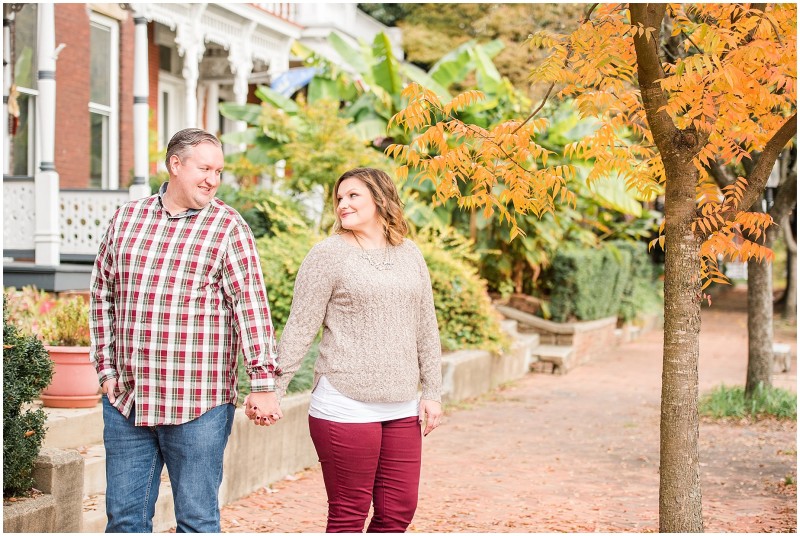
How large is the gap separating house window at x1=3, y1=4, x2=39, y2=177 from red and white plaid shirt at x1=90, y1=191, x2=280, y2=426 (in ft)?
34.6

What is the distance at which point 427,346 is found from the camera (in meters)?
4.30

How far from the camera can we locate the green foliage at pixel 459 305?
12.1m

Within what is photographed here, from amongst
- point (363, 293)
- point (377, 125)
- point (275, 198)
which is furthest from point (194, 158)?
point (377, 125)

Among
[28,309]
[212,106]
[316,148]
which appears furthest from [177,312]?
[212,106]

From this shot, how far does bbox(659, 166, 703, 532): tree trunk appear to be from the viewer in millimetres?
5008

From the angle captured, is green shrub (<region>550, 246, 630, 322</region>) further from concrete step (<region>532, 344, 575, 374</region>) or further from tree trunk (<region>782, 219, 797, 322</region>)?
tree trunk (<region>782, 219, 797, 322</region>)

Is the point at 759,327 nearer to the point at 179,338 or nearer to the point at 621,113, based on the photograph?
the point at 621,113

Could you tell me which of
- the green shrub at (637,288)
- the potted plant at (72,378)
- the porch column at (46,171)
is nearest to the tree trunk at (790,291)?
the green shrub at (637,288)

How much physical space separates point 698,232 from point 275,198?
8.50m

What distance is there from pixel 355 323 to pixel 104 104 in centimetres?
1289

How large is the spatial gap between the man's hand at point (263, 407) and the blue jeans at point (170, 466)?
0.11 m

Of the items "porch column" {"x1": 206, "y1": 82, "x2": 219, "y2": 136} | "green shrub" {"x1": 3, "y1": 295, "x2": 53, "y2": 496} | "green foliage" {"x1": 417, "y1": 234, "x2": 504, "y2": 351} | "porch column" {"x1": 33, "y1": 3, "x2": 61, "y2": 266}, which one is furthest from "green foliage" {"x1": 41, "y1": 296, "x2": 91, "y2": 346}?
"porch column" {"x1": 206, "y1": 82, "x2": 219, "y2": 136}

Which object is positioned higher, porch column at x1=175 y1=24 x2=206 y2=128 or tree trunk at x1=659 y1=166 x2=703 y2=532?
porch column at x1=175 y1=24 x2=206 y2=128

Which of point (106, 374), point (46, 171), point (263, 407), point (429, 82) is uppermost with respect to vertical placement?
point (429, 82)
